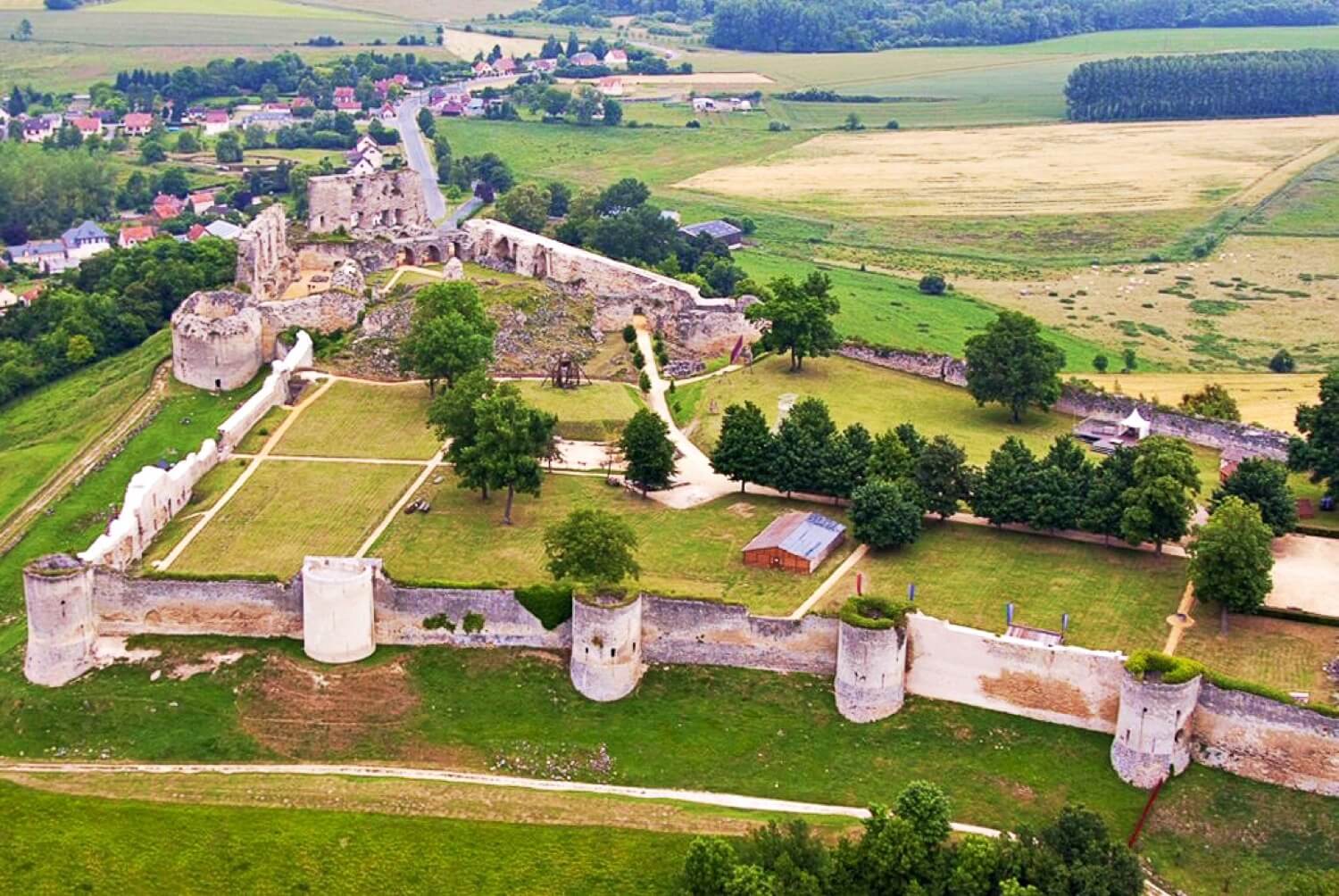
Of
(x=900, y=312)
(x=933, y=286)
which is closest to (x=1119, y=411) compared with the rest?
(x=900, y=312)

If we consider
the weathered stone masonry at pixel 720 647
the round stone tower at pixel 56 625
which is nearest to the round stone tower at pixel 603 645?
the weathered stone masonry at pixel 720 647

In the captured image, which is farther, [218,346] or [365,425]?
[218,346]

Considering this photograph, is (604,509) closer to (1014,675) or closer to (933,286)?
(1014,675)

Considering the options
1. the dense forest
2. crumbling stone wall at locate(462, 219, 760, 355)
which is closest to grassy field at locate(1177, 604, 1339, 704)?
crumbling stone wall at locate(462, 219, 760, 355)

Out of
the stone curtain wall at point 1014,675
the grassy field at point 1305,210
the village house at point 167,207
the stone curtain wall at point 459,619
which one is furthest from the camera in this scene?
the village house at point 167,207

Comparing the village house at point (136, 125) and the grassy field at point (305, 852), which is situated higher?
the village house at point (136, 125)

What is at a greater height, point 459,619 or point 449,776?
point 459,619

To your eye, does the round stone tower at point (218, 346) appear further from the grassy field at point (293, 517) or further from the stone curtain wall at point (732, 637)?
the stone curtain wall at point (732, 637)

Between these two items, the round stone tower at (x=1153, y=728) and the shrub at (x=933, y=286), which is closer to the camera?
the round stone tower at (x=1153, y=728)

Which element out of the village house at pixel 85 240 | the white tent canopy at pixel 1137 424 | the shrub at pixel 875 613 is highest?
the white tent canopy at pixel 1137 424
